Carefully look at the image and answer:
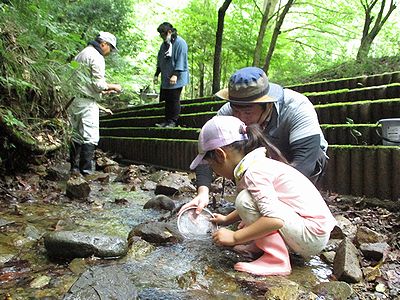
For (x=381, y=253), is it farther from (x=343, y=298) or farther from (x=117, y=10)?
(x=117, y=10)

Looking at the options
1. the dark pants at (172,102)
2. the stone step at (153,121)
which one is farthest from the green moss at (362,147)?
the dark pants at (172,102)

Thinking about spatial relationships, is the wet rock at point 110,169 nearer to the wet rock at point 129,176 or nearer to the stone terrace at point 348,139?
the wet rock at point 129,176

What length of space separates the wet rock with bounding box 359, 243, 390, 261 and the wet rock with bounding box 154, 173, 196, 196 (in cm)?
227

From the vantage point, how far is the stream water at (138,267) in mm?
1664

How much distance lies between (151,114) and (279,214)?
22.5ft

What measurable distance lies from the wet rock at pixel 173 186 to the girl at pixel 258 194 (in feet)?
7.10

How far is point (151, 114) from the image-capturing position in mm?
8336

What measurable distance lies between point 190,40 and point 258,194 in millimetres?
12040

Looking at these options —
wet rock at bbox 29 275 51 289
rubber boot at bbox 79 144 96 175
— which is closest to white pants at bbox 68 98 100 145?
rubber boot at bbox 79 144 96 175

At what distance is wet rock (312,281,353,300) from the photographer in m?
1.66

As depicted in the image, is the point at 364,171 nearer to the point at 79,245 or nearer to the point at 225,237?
the point at 225,237

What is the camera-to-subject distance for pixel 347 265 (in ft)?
5.98

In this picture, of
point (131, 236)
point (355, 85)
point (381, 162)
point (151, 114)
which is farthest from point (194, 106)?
point (131, 236)

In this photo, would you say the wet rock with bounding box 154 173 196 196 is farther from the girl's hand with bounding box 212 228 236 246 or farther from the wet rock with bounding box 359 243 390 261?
the wet rock with bounding box 359 243 390 261
